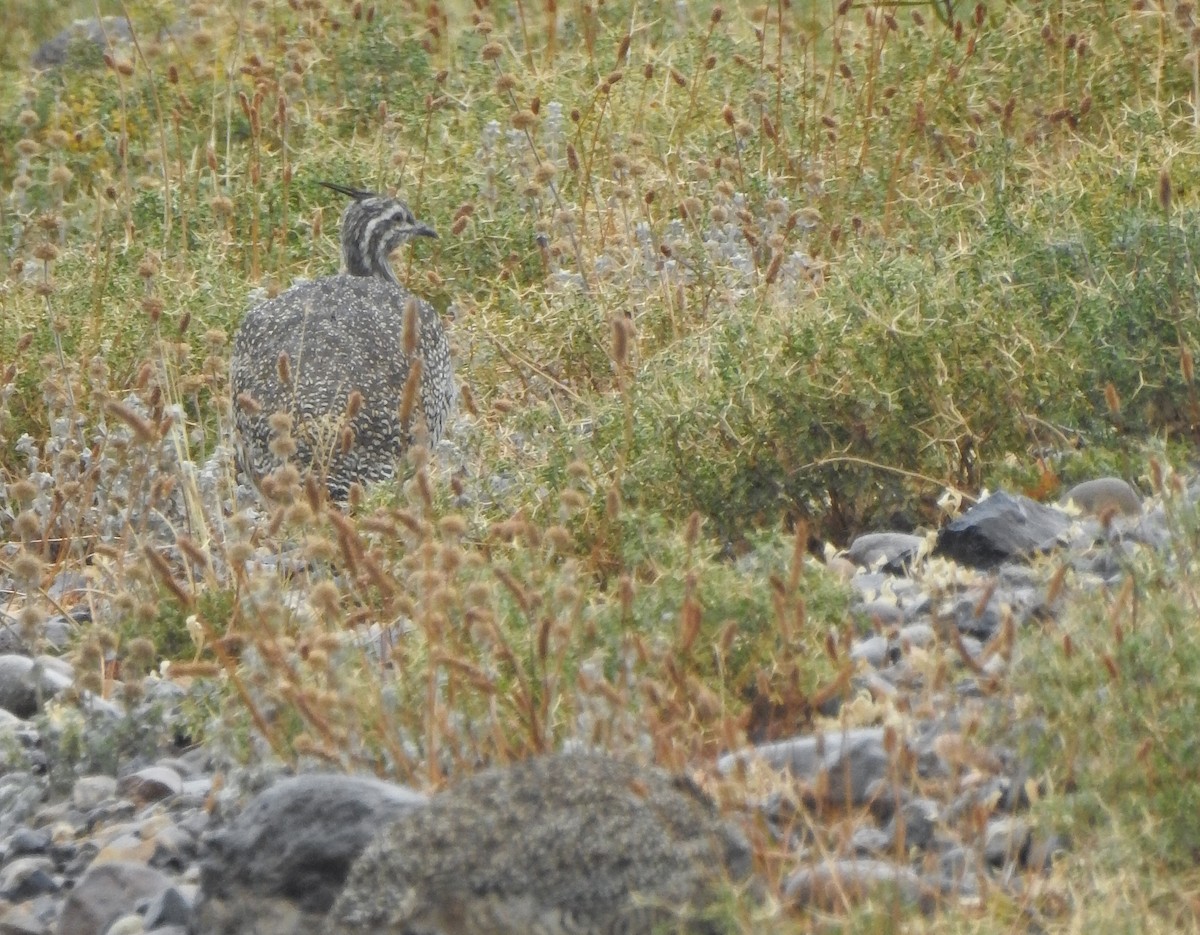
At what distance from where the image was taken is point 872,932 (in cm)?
320

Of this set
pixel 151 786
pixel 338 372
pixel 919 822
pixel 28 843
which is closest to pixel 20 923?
pixel 28 843

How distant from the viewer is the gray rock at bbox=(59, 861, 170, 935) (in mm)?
3799

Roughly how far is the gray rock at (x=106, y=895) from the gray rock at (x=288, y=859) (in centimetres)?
35

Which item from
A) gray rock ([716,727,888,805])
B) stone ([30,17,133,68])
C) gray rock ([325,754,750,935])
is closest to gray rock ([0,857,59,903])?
gray rock ([325,754,750,935])

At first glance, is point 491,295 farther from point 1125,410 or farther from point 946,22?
point 1125,410

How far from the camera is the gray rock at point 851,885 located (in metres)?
3.29

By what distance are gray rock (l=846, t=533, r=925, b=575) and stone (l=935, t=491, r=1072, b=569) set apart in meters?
0.09

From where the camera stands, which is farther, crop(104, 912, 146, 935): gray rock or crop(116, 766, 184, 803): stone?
crop(116, 766, 184, 803): stone

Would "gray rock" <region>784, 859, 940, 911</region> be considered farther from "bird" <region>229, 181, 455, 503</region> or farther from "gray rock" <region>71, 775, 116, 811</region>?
"bird" <region>229, 181, 455, 503</region>

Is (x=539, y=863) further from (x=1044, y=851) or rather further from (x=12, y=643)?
(x=12, y=643)

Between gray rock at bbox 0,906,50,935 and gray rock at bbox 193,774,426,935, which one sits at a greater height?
gray rock at bbox 193,774,426,935

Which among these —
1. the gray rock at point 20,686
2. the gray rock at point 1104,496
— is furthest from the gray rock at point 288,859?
the gray rock at point 1104,496

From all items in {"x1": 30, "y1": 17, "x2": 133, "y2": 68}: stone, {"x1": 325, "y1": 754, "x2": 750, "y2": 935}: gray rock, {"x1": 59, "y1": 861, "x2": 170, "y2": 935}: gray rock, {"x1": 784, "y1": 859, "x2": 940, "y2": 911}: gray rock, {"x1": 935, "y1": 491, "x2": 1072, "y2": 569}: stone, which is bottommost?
{"x1": 30, "y1": 17, "x2": 133, "y2": 68}: stone

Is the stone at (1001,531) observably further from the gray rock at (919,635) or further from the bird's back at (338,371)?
the bird's back at (338,371)
